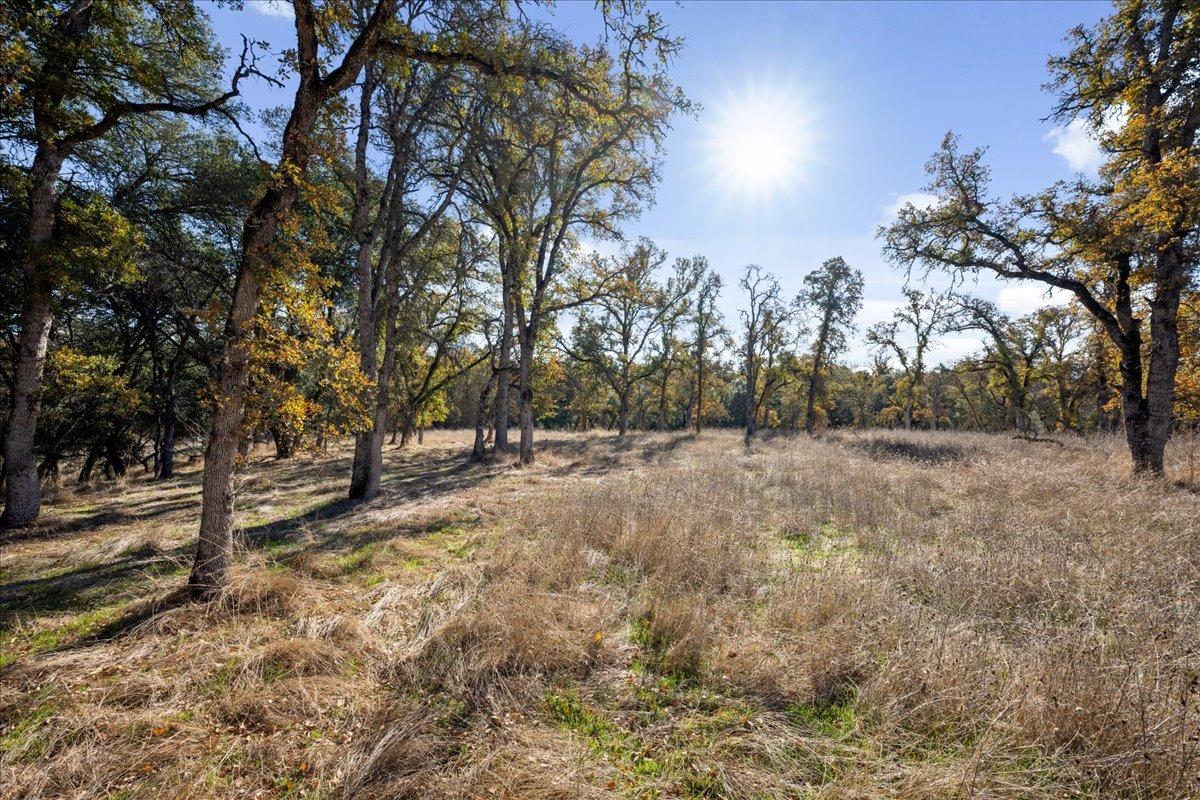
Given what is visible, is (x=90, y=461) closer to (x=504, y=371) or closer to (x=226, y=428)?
(x=504, y=371)

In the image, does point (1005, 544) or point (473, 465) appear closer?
point (1005, 544)

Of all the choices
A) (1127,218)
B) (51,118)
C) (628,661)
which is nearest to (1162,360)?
(1127,218)

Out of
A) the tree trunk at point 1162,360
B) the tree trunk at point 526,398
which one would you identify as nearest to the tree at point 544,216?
the tree trunk at point 526,398

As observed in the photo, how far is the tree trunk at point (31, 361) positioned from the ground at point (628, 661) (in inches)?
45.5

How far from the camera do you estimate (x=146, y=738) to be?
2.89 m

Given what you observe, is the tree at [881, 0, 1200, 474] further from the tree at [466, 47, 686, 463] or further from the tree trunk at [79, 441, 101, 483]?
the tree trunk at [79, 441, 101, 483]

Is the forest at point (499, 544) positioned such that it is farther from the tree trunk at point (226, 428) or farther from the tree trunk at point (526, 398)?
the tree trunk at point (526, 398)

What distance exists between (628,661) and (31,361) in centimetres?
1232

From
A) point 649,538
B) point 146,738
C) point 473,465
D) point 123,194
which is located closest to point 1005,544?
Answer: point 649,538

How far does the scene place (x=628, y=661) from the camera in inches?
155

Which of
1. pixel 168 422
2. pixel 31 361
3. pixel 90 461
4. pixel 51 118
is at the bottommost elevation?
pixel 90 461

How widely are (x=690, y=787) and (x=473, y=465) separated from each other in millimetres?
14618

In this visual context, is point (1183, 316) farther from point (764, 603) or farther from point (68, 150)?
point (68, 150)

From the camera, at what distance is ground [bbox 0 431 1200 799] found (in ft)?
8.66
